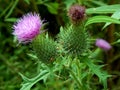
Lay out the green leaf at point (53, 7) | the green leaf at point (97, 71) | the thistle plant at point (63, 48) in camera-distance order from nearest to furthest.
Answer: the green leaf at point (97, 71) → the thistle plant at point (63, 48) → the green leaf at point (53, 7)

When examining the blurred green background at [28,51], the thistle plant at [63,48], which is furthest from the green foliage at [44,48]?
the blurred green background at [28,51]

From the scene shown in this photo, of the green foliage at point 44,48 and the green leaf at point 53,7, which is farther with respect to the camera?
the green leaf at point 53,7

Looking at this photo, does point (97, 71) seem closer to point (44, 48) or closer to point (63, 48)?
point (63, 48)

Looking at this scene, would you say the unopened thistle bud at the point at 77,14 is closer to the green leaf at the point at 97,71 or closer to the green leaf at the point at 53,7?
the green leaf at the point at 97,71

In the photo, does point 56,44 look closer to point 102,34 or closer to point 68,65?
point 68,65

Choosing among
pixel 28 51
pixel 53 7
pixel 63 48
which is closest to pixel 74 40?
pixel 63 48

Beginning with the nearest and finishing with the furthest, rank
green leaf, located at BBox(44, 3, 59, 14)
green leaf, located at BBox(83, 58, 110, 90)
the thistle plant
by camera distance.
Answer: green leaf, located at BBox(83, 58, 110, 90) < the thistle plant < green leaf, located at BBox(44, 3, 59, 14)

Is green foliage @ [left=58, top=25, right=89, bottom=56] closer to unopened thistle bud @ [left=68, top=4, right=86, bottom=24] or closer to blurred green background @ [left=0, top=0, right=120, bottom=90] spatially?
unopened thistle bud @ [left=68, top=4, right=86, bottom=24]

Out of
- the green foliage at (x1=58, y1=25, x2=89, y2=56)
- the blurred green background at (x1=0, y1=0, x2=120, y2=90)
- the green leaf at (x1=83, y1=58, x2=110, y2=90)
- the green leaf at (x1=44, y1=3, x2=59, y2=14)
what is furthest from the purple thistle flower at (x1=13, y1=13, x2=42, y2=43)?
the green leaf at (x1=44, y1=3, x2=59, y2=14)
